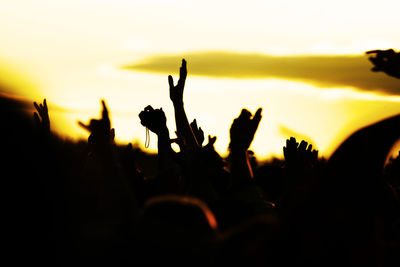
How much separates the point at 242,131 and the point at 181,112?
77 centimetres

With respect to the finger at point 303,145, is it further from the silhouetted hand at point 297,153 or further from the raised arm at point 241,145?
the raised arm at point 241,145

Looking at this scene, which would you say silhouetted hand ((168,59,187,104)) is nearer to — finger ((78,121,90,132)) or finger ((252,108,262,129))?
finger ((252,108,262,129))

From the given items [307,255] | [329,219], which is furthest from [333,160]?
[307,255]

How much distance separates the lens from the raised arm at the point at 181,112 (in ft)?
19.5

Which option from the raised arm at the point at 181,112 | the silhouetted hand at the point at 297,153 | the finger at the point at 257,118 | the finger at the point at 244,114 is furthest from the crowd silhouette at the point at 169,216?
the silhouetted hand at the point at 297,153

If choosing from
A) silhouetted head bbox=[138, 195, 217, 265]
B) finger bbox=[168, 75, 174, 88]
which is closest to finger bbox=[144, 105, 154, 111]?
finger bbox=[168, 75, 174, 88]

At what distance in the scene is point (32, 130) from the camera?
3115 millimetres

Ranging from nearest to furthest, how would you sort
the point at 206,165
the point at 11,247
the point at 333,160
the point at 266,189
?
1. the point at 11,247
2. the point at 333,160
3. the point at 206,165
4. the point at 266,189

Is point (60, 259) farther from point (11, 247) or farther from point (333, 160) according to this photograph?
point (333, 160)

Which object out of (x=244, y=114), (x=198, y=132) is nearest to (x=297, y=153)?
(x=198, y=132)

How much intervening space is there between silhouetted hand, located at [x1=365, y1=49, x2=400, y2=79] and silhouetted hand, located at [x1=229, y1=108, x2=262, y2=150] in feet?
5.76

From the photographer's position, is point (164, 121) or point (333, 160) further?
point (164, 121)

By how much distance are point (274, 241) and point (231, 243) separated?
6.3 inches

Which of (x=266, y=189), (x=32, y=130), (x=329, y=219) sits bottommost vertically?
(x=266, y=189)
